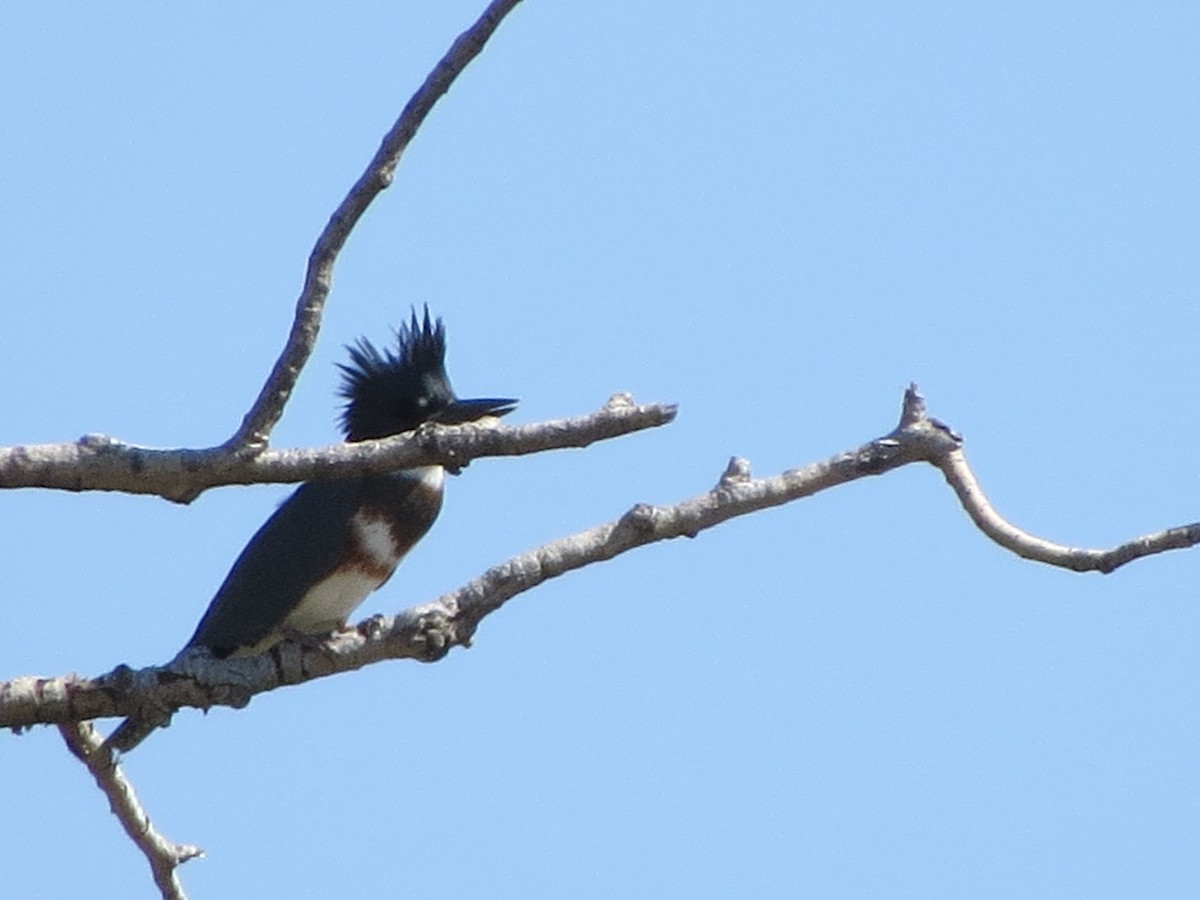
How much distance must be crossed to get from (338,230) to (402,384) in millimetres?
3110

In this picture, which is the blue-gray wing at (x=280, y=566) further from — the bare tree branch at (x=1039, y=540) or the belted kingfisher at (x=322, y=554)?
the bare tree branch at (x=1039, y=540)

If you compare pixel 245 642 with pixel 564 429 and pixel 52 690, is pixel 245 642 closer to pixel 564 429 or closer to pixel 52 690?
pixel 52 690

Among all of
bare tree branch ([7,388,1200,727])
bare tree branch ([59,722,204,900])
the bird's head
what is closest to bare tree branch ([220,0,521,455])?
bare tree branch ([7,388,1200,727])

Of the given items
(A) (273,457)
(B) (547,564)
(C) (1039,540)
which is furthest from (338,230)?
(C) (1039,540)

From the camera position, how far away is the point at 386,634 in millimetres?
3881

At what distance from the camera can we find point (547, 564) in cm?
375

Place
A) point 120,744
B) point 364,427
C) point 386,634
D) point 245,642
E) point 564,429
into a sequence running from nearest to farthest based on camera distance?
point 564,429 < point 386,634 < point 120,744 < point 245,642 < point 364,427

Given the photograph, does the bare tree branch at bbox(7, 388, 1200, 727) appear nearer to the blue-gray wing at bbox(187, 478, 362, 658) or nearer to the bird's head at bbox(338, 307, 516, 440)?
the blue-gray wing at bbox(187, 478, 362, 658)

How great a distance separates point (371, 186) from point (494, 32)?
0.33 meters

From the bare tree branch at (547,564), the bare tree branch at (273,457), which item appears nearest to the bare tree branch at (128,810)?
the bare tree branch at (547,564)

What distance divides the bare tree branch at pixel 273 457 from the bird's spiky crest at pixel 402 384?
9.64ft

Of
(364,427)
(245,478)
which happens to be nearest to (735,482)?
(245,478)

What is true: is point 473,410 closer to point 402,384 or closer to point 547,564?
point 402,384

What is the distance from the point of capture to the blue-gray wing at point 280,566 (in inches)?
211
